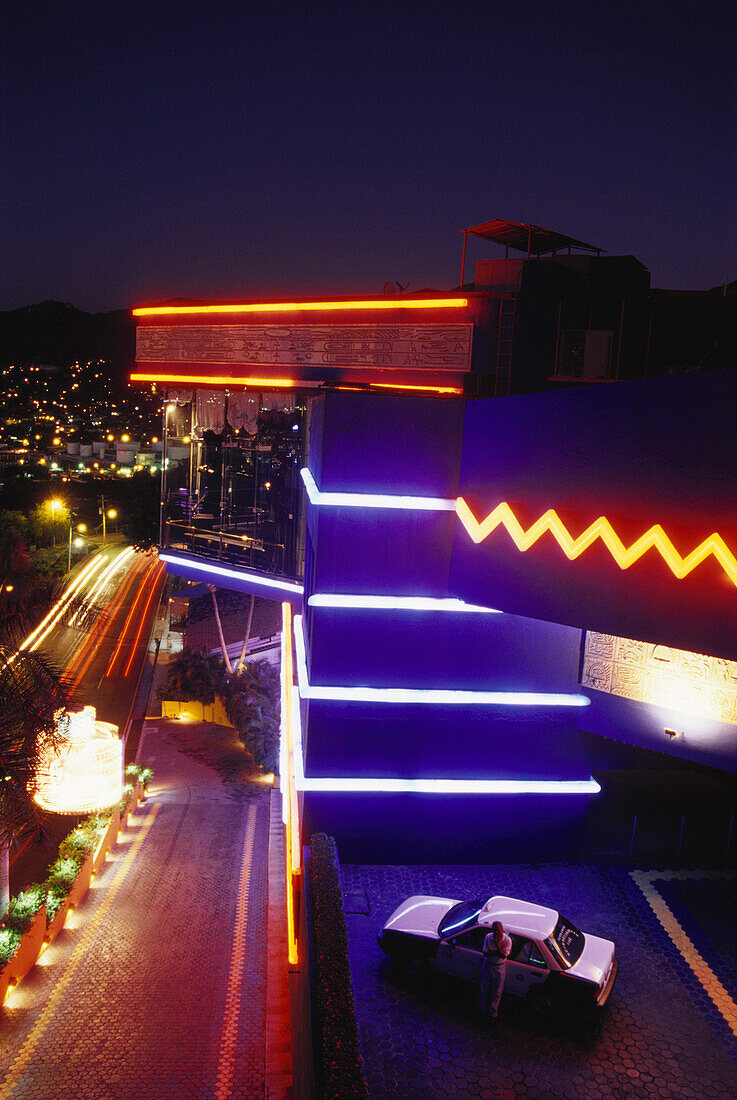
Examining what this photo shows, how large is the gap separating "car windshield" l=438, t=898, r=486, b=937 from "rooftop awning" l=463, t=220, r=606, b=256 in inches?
377

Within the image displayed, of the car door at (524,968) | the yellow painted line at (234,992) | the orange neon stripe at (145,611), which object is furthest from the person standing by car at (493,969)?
the orange neon stripe at (145,611)

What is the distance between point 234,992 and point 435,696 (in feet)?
23.8

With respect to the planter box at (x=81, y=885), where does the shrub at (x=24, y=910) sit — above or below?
above

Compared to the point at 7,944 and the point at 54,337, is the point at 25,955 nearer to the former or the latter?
the point at 7,944

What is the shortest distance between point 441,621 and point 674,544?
369cm

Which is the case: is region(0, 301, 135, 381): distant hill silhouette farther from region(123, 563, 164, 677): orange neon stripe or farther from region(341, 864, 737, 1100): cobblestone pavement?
region(341, 864, 737, 1100): cobblestone pavement

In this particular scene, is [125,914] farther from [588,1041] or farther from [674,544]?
[674,544]

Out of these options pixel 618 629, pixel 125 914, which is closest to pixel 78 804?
pixel 125 914

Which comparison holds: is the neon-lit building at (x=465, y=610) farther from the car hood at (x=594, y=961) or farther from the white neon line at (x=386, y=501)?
the car hood at (x=594, y=961)

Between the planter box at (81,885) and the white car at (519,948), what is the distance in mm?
9832

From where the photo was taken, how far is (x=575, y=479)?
709 centimetres

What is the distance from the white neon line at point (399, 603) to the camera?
9164 millimetres

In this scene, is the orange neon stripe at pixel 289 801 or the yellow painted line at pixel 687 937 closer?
the yellow painted line at pixel 687 937

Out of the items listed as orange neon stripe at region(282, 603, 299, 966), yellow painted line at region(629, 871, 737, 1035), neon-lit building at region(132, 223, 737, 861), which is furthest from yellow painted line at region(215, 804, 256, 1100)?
yellow painted line at region(629, 871, 737, 1035)
